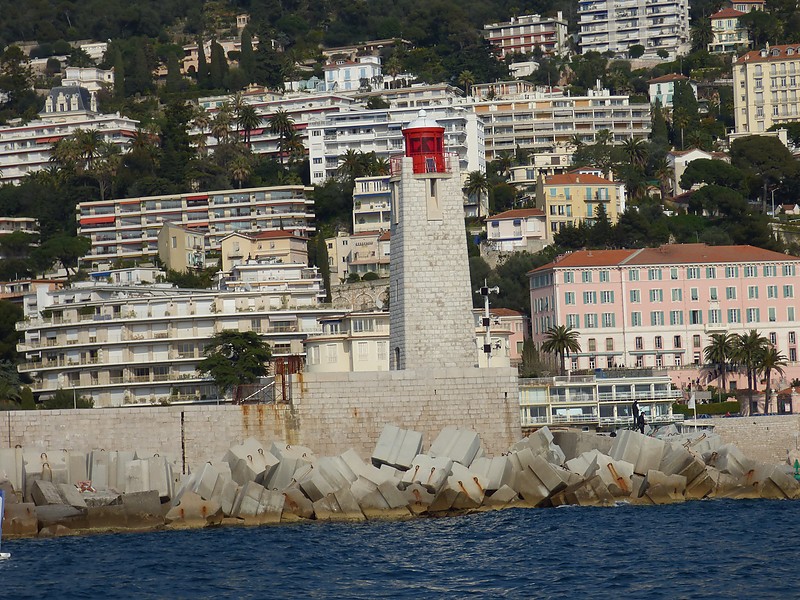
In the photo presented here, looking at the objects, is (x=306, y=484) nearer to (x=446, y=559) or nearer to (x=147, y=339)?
(x=446, y=559)

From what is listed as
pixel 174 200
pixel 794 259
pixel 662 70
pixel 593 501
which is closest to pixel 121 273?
pixel 174 200

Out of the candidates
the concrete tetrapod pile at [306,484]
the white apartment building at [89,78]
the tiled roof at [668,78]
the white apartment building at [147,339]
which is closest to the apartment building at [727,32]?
the tiled roof at [668,78]

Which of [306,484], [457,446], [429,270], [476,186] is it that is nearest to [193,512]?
A: [306,484]

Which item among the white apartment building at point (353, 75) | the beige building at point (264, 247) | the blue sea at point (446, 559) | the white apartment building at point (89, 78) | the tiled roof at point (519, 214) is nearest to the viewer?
the blue sea at point (446, 559)

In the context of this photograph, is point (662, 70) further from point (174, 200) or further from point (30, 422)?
point (30, 422)

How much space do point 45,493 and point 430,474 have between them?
29.2 ft

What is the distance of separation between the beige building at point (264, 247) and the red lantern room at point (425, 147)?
56.9m

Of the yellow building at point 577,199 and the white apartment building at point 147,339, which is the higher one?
the yellow building at point 577,199

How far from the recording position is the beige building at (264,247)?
105438 mm

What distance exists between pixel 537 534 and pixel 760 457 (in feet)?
53.5

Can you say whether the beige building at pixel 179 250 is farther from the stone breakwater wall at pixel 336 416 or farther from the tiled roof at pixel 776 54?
the stone breakwater wall at pixel 336 416

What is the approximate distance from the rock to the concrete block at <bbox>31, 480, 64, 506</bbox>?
8.45ft

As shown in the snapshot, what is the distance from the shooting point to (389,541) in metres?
37.1

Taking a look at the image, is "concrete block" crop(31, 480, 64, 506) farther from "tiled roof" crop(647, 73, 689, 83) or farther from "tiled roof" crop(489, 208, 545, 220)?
"tiled roof" crop(647, 73, 689, 83)
